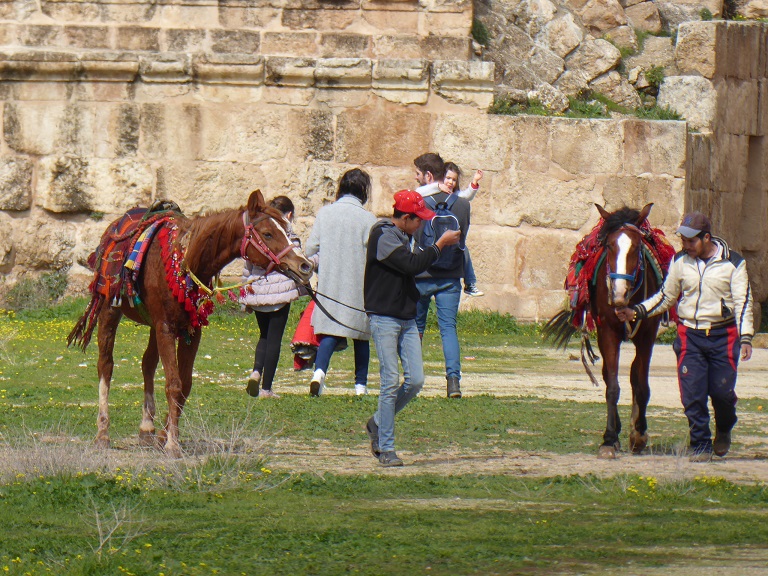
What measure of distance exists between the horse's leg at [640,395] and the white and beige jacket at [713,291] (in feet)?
1.81

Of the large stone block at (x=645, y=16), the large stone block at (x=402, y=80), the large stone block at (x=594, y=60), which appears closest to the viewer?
the large stone block at (x=402, y=80)

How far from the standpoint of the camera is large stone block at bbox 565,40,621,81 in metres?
19.5

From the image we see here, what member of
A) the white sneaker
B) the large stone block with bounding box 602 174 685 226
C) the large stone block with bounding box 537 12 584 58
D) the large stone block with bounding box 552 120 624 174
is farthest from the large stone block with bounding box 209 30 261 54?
the white sneaker

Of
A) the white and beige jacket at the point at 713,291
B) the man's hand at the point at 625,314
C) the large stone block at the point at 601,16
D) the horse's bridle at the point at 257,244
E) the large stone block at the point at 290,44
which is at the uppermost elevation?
the large stone block at the point at 601,16

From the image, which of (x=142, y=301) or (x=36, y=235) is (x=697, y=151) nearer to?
(x=36, y=235)

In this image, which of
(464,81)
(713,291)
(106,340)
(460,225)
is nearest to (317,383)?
(460,225)

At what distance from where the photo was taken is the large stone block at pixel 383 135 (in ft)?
57.8

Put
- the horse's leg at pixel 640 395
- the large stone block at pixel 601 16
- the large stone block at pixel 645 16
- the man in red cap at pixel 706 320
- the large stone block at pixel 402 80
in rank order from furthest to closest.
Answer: the large stone block at pixel 645 16
the large stone block at pixel 601 16
the large stone block at pixel 402 80
the horse's leg at pixel 640 395
the man in red cap at pixel 706 320

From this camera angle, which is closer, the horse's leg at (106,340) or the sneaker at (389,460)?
the sneaker at (389,460)

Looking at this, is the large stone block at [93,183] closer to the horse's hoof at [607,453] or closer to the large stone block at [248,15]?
the large stone block at [248,15]

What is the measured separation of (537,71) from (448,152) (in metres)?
2.56

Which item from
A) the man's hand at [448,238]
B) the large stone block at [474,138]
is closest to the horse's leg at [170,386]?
the man's hand at [448,238]

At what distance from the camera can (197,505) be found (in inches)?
297

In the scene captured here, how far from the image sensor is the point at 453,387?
12320 millimetres
